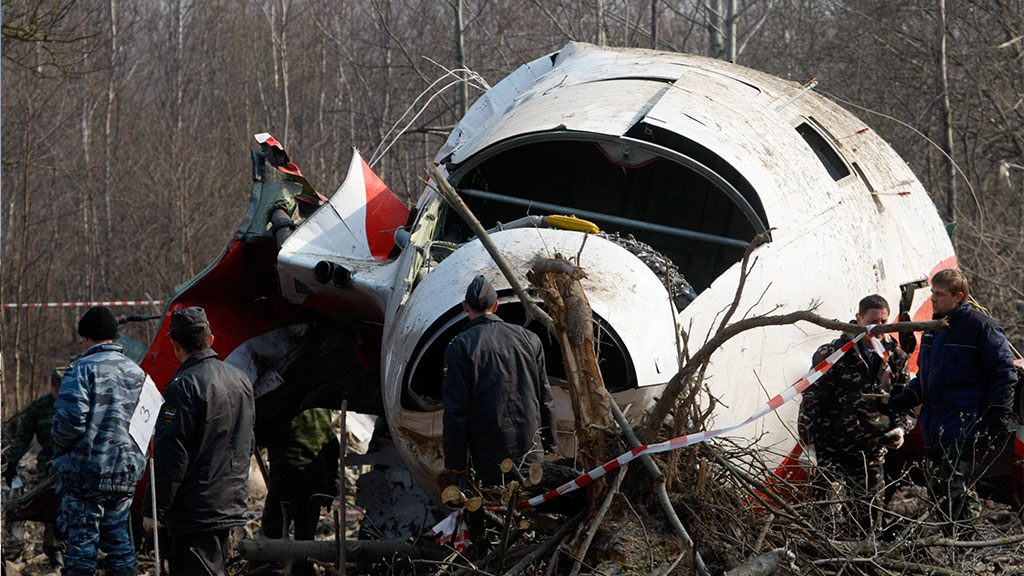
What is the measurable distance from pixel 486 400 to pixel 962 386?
9.35ft

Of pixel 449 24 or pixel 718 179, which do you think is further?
pixel 449 24

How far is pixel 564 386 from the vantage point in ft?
18.8

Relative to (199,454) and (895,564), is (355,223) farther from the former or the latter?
(895,564)

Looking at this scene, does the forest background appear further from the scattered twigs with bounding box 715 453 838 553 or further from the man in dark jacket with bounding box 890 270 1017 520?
the scattered twigs with bounding box 715 453 838 553

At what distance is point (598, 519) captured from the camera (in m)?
4.32

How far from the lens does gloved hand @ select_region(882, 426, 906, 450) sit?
660cm

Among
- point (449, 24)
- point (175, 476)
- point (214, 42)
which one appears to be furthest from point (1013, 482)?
point (214, 42)

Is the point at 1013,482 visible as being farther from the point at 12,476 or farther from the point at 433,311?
the point at 12,476

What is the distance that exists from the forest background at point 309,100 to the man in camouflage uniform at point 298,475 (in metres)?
2.55

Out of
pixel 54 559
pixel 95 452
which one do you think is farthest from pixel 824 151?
pixel 54 559

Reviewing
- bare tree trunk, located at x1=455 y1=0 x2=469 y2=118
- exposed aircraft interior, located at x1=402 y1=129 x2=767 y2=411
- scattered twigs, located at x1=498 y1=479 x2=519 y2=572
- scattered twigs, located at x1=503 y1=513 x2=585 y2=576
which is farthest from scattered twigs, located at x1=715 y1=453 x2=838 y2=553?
bare tree trunk, located at x1=455 y1=0 x2=469 y2=118

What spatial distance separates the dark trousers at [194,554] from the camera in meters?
5.75

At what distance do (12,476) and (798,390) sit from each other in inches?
265

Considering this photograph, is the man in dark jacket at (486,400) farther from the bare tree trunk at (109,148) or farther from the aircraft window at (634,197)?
the bare tree trunk at (109,148)
